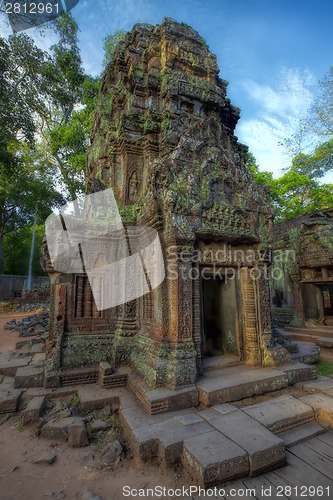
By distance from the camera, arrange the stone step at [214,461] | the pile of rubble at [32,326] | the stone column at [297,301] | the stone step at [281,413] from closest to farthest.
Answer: the stone step at [214,461] < the stone step at [281,413] < the pile of rubble at [32,326] < the stone column at [297,301]

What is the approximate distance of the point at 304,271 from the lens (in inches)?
464

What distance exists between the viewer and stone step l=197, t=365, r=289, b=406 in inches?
151

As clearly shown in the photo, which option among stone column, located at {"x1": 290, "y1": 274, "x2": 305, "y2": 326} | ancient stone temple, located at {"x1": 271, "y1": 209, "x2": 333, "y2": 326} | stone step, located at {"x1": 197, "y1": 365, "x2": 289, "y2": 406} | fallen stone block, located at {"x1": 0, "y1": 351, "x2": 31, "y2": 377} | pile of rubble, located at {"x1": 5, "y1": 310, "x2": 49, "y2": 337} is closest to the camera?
stone step, located at {"x1": 197, "y1": 365, "x2": 289, "y2": 406}

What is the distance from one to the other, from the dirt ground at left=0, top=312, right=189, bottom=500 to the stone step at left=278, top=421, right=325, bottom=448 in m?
1.42

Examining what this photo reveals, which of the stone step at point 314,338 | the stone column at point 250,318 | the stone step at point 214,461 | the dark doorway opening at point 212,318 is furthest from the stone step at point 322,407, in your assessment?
the stone step at point 314,338

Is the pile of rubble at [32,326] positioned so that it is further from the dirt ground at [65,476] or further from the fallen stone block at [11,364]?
the dirt ground at [65,476]

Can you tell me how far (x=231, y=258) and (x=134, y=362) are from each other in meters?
2.84

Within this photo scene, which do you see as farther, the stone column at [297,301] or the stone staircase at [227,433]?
the stone column at [297,301]

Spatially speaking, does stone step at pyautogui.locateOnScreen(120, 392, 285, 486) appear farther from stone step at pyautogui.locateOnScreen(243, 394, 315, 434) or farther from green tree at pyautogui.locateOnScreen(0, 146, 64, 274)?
green tree at pyautogui.locateOnScreen(0, 146, 64, 274)

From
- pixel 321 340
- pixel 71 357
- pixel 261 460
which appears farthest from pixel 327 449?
pixel 321 340

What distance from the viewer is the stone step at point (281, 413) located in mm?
3363

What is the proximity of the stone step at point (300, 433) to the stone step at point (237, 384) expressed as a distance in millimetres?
716

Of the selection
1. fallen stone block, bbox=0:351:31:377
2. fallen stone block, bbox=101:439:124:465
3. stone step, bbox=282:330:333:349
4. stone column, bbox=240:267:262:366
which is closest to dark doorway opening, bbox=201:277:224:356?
stone column, bbox=240:267:262:366

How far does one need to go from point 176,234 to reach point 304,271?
972 centimetres
